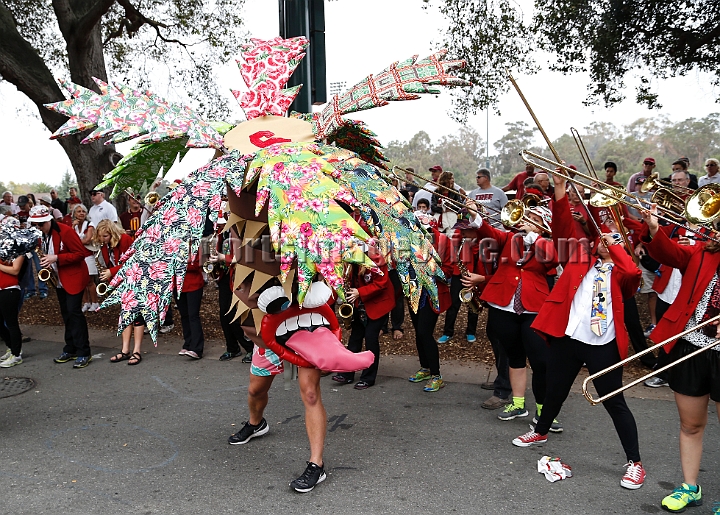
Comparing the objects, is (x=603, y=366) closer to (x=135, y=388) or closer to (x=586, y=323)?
(x=586, y=323)

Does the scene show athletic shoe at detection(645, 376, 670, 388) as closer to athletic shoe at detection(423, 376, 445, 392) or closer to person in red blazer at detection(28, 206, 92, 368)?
athletic shoe at detection(423, 376, 445, 392)

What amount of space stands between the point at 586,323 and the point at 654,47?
6.00m

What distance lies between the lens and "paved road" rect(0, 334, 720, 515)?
3543mm

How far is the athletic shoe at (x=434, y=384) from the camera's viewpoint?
5512mm

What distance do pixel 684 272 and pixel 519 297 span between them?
4.43ft

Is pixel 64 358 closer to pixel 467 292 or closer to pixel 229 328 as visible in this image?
pixel 229 328

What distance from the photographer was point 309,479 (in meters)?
3.68

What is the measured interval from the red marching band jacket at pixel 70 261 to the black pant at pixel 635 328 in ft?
18.3

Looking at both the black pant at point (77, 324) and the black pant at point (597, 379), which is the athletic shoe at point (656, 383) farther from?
the black pant at point (77, 324)

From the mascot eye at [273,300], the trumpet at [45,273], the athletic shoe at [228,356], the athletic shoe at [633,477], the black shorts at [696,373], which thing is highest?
the mascot eye at [273,300]

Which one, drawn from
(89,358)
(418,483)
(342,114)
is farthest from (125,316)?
(89,358)

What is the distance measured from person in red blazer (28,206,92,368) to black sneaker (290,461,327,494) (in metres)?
3.86

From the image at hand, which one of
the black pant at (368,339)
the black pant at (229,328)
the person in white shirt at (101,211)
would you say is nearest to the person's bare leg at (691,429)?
the black pant at (368,339)

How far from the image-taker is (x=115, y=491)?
372 cm
